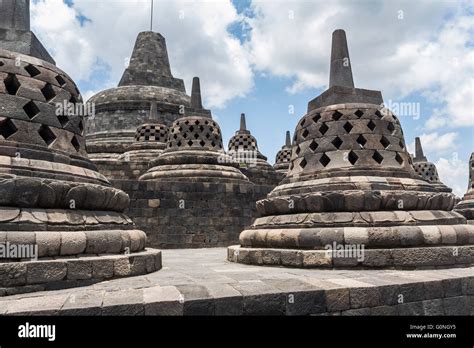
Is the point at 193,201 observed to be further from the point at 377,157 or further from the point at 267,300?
the point at 267,300

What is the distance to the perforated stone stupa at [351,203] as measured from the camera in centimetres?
444

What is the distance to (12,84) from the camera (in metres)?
4.13

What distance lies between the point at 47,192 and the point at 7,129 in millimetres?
1014

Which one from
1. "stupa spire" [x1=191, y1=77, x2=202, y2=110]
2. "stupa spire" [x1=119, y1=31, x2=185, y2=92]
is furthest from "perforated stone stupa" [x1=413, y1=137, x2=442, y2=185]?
"stupa spire" [x1=119, y1=31, x2=185, y2=92]

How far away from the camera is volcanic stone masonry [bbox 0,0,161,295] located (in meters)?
3.21

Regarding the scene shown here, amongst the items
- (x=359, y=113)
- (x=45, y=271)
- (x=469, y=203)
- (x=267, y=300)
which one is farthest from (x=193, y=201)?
(x=469, y=203)

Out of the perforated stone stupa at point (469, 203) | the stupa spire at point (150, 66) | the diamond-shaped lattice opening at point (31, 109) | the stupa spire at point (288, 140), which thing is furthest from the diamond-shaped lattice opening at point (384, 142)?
the stupa spire at point (150, 66)

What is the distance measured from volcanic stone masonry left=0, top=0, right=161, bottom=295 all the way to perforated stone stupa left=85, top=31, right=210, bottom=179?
39.6 feet

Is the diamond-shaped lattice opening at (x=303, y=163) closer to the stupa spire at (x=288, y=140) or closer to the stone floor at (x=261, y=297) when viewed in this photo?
the stone floor at (x=261, y=297)

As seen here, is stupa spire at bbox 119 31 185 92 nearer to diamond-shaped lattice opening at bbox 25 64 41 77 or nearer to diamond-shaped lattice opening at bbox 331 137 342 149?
diamond-shaped lattice opening at bbox 25 64 41 77

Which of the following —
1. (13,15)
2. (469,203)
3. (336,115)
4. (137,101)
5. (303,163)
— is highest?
(137,101)

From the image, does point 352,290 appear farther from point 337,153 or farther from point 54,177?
point 54,177

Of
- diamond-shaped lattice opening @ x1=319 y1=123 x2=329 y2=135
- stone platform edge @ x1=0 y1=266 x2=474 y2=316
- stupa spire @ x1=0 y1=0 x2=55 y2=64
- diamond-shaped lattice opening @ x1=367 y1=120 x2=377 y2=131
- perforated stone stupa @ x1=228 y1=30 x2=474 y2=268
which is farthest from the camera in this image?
diamond-shaped lattice opening @ x1=319 y1=123 x2=329 y2=135

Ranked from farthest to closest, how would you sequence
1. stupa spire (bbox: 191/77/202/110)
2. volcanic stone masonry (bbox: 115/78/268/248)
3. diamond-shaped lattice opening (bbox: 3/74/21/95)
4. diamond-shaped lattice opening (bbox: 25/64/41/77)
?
stupa spire (bbox: 191/77/202/110), volcanic stone masonry (bbox: 115/78/268/248), diamond-shaped lattice opening (bbox: 25/64/41/77), diamond-shaped lattice opening (bbox: 3/74/21/95)
